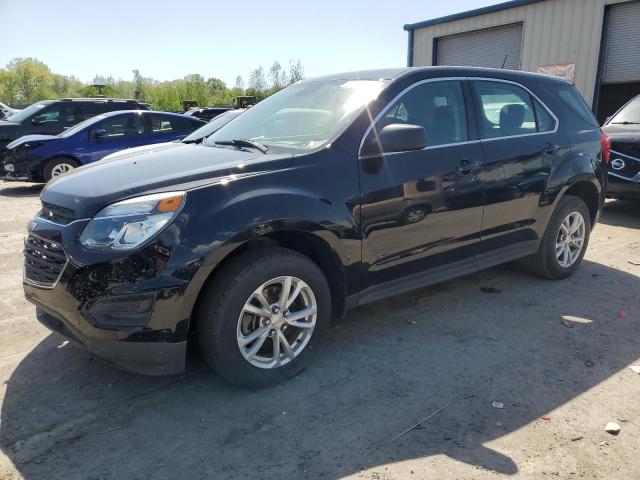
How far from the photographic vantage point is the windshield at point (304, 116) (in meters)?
3.37

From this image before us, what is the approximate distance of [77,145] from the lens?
9906 millimetres

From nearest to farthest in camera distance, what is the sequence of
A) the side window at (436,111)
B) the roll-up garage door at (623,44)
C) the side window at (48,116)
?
1. the side window at (436,111)
2. the side window at (48,116)
3. the roll-up garage door at (623,44)

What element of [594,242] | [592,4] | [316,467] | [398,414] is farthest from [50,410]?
[592,4]

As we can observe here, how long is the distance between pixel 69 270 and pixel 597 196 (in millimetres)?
4566

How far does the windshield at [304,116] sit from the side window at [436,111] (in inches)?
8.4

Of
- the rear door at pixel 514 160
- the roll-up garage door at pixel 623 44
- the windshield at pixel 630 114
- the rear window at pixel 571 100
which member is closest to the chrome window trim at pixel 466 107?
the rear door at pixel 514 160

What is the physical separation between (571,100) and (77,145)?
8.50 meters

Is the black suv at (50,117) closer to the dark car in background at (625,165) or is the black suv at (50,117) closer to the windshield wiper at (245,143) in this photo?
the windshield wiper at (245,143)

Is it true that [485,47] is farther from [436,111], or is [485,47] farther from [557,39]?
[436,111]

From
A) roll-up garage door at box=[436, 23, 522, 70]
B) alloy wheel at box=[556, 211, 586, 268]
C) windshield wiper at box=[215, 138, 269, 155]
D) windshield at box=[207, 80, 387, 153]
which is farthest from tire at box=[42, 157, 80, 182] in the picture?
roll-up garage door at box=[436, 23, 522, 70]

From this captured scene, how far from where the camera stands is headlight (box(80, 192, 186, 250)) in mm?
2570

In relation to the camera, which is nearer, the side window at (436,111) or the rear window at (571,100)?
the side window at (436,111)

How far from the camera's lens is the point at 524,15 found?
13969 millimetres

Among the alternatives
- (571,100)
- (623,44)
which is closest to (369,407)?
(571,100)
